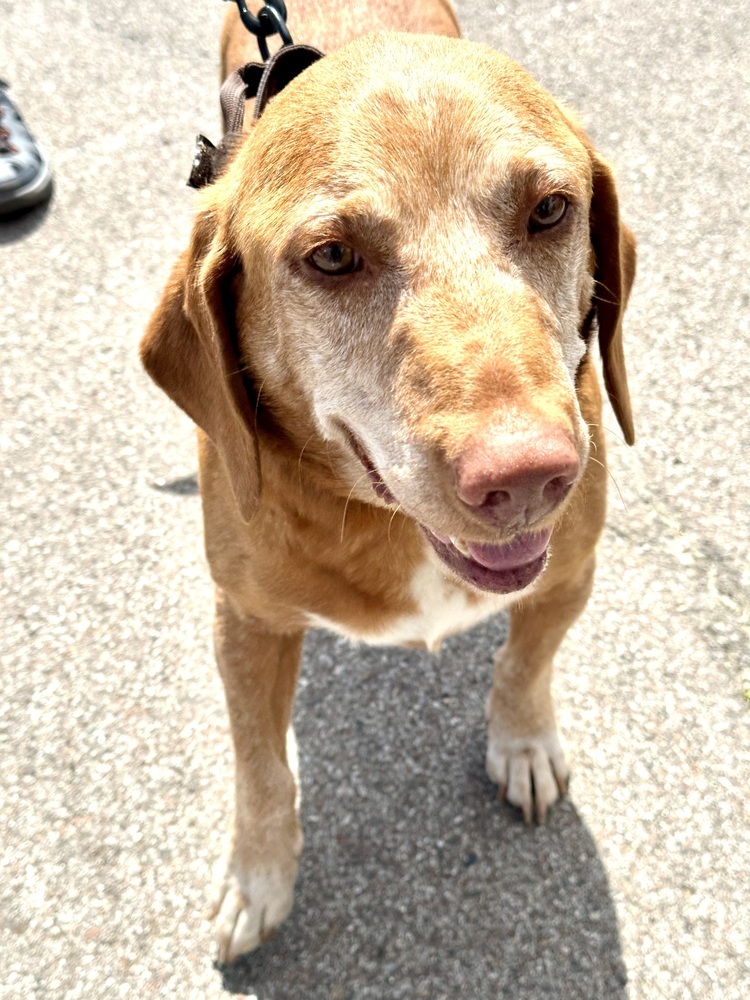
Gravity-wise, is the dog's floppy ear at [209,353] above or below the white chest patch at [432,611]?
above

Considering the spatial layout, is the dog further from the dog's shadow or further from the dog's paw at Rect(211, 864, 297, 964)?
the dog's shadow

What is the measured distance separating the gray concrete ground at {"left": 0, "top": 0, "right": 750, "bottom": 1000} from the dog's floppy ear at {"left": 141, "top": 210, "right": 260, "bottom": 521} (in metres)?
1.01

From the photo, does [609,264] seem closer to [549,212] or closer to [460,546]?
[549,212]

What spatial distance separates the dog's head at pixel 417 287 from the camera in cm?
140

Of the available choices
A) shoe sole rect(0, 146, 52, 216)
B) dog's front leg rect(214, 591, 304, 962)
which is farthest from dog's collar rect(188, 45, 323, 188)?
shoe sole rect(0, 146, 52, 216)

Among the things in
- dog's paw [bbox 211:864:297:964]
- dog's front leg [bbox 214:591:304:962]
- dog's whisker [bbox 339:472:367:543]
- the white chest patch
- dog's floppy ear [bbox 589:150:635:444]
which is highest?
dog's floppy ear [bbox 589:150:635:444]

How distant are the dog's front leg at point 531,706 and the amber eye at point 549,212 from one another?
0.86 meters

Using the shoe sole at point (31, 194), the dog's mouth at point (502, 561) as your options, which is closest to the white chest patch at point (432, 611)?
the dog's mouth at point (502, 561)

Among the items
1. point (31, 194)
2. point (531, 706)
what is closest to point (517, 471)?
point (531, 706)

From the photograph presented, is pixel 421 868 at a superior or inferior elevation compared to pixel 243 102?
inferior

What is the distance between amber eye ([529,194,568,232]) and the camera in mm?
1612

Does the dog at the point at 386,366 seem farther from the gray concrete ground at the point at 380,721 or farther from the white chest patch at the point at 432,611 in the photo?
the gray concrete ground at the point at 380,721

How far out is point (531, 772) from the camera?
231cm

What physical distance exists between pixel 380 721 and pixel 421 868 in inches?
16.5
